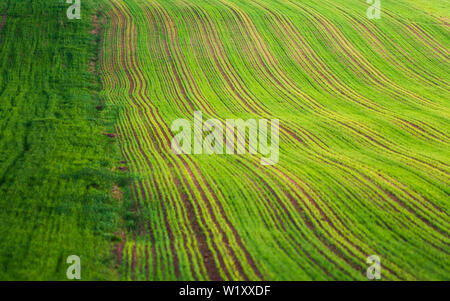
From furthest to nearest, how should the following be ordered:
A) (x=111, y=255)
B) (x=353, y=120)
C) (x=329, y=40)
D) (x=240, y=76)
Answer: (x=329, y=40), (x=240, y=76), (x=353, y=120), (x=111, y=255)

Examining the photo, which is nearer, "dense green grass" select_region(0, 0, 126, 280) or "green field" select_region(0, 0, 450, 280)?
"dense green grass" select_region(0, 0, 126, 280)

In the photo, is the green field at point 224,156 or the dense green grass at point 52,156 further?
the green field at point 224,156

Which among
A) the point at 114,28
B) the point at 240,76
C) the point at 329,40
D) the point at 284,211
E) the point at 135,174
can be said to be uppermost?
the point at 114,28

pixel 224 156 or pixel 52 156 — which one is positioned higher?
pixel 224 156

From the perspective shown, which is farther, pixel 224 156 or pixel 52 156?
pixel 224 156

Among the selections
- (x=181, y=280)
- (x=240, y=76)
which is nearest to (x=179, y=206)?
(x=181, y=280)
